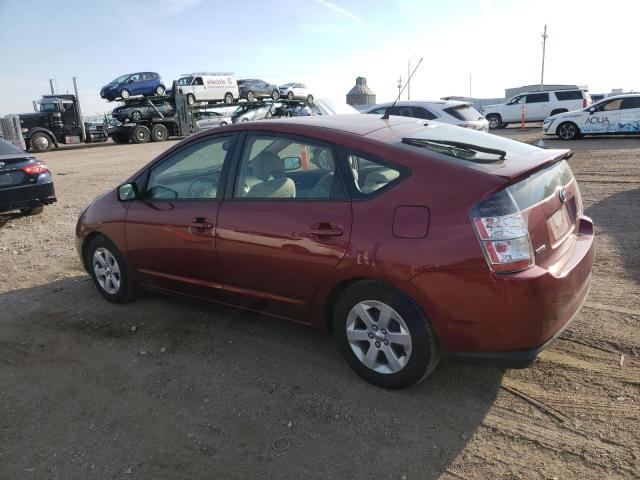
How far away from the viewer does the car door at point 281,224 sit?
307 centimetres

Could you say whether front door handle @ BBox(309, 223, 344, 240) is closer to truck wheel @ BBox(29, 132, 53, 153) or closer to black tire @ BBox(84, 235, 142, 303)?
black tire @ BBox(84, 235, 142, 303)

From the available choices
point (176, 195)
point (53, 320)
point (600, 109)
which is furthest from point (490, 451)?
point (600, 109)

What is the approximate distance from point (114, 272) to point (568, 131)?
17.8m

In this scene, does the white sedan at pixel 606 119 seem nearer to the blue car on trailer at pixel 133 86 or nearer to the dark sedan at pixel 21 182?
the dark sedan at pixel 21 182

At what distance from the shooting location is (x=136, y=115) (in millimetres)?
25531

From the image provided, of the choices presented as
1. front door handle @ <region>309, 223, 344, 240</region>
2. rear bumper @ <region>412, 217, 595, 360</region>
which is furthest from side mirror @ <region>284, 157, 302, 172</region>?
rear bumper @ <region>412, 217, 595, 360</region>

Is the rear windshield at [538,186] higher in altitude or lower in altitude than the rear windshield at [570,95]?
lower

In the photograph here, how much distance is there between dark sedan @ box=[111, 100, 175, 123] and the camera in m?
25.4

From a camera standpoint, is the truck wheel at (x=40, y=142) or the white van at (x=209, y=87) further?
the white van at (x=209, y=87)

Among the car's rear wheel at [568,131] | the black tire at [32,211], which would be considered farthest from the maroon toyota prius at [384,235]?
the car's rear wheel at [568,131]

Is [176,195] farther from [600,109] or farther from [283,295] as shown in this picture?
[600,109]

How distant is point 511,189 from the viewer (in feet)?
8.76

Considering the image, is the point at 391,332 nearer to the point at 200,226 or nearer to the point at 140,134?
the point at 200,226

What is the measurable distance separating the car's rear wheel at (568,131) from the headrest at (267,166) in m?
17.4
